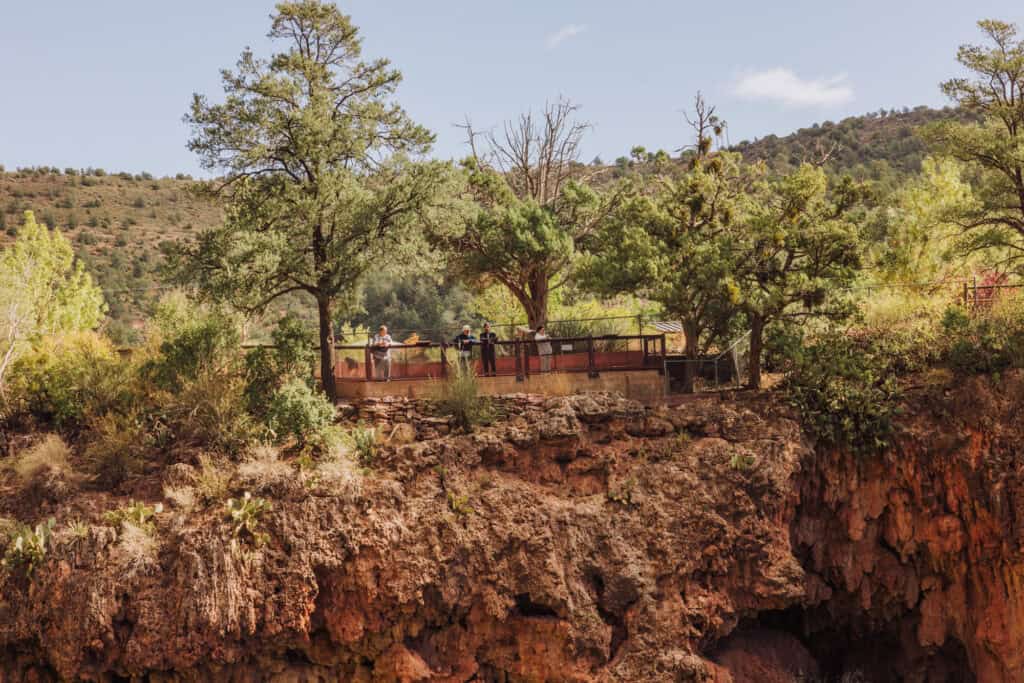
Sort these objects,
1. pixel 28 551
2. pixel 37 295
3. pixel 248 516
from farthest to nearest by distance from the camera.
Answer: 1. pixel 37 295
2. pixel 28 551
3. pixel 248 516

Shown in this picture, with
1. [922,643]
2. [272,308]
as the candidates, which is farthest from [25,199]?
[922,643]

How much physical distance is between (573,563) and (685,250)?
289 inches

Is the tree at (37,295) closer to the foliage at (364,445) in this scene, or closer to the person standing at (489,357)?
the foliage at (364,445)

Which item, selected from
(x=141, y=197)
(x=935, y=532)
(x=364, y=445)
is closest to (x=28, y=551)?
(x=364, y=445)

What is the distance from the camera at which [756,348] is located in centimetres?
2052

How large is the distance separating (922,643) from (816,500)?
344 cm

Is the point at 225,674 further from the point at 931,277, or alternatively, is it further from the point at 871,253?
the point at 931,277

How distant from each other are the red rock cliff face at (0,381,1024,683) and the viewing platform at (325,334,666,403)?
1.17 m

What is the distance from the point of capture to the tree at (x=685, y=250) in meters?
20.2

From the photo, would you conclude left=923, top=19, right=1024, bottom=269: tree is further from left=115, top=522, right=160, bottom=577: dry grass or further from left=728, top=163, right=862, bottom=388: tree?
left=115, top=522, right=160, bottom=577: dry grass

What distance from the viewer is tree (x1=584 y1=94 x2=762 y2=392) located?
797 inches

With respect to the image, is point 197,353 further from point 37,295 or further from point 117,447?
point 37,295

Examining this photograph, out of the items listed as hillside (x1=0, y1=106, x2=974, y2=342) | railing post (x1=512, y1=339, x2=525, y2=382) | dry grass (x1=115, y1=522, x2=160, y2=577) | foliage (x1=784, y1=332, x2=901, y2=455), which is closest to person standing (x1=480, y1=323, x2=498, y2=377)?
railing post (x1=512, y1=339, x2=525, y2=382)

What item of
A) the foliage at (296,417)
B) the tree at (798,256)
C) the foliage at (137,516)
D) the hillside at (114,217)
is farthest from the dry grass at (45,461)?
the hillside at (114,217)
